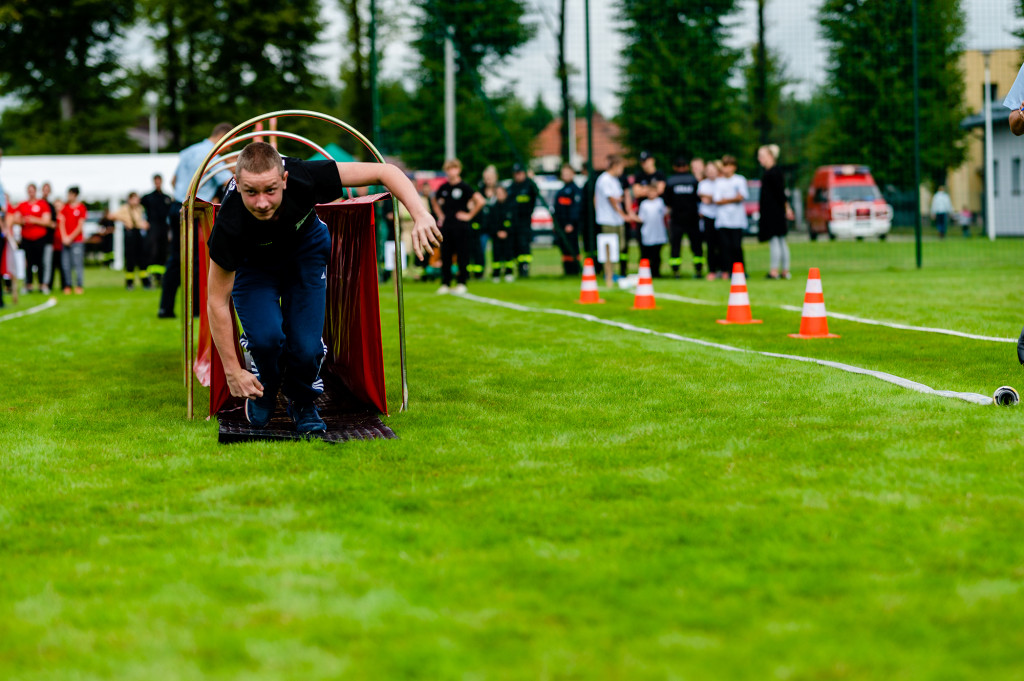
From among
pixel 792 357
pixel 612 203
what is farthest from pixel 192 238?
pixel 612 203

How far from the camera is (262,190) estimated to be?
17.0 ft

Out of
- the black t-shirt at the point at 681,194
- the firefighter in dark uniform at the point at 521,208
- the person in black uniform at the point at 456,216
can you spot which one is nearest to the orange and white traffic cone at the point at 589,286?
the person in black uniform at the point at 456,216

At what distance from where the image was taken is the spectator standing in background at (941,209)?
22850mm

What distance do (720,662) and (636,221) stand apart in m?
15.9

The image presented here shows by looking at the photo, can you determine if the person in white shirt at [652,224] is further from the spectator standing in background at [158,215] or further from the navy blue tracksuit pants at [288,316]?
the navy blue tracksuit pants at [288,316]

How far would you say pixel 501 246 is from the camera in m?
21.5

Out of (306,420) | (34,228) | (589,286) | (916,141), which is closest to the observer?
(306,420)

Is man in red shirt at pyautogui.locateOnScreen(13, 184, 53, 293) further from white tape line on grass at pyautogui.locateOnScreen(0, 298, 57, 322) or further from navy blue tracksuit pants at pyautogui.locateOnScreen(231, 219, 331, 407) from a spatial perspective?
navy blue tracksuit pants at pyautogui.locateOnScreen(231, 219, 331, 407)

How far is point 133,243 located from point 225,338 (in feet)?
58.9

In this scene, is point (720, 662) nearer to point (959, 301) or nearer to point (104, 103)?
point (959, 301)

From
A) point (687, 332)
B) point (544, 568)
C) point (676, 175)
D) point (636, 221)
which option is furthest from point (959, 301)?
point (544, 568)

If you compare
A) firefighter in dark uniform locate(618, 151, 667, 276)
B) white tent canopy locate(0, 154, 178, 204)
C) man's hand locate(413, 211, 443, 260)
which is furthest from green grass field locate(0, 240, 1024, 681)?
white tent canopy locate(0, 154, 178, 204)

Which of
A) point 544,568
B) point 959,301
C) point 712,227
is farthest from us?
point 712,227

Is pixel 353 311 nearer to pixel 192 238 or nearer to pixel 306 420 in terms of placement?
pixel 192 238
